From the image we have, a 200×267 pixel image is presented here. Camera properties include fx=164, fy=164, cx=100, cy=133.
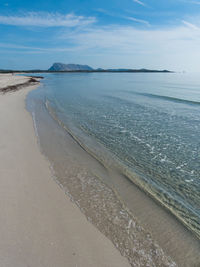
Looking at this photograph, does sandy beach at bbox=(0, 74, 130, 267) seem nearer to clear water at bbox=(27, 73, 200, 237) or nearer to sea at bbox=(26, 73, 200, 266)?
sea at bbox=(26, 73, 200, 266)

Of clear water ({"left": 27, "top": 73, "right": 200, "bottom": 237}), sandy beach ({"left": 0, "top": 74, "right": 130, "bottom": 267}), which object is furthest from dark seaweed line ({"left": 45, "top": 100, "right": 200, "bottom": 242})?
sandy beach ({"left": 0, "top": 74, "right": 130, "bottom": 267})

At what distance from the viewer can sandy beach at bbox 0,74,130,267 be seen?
3151mm

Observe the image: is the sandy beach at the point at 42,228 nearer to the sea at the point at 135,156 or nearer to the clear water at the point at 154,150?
the sea at the point at 135,156

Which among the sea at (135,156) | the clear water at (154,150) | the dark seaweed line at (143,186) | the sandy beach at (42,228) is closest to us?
the sandy beach at (42,228)

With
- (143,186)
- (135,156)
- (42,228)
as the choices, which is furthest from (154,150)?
(42,228)

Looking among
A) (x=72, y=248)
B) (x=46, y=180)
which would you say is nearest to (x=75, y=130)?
(x=46, y=180)

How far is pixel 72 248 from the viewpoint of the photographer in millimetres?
3387

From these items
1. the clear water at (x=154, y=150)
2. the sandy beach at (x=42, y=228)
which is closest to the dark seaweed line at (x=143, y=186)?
the clear water at (x=154, y=150)

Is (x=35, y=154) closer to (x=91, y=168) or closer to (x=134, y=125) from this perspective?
(x=91, y=168)

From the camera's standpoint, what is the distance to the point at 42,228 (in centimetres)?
374

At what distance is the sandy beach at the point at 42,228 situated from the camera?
3.15m

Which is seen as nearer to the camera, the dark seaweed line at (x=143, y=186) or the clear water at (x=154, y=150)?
the dark seaweed line at (x=143, y=186)

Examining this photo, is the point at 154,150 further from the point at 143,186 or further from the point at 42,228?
the point at 42,228

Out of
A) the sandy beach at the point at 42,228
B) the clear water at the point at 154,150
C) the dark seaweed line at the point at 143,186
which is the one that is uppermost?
the sandy beach at the point at 42,228
